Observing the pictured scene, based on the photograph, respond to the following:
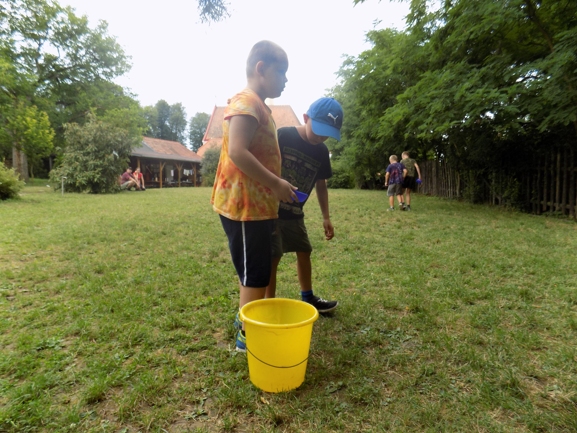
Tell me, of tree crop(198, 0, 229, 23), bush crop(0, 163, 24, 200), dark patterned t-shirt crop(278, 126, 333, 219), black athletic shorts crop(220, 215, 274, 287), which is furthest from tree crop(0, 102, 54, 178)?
black athletic shorts crop(220, 215, 274, 287)

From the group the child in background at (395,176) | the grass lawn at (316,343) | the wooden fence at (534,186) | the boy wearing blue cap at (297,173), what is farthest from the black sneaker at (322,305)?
the wooden fence at (534,186)

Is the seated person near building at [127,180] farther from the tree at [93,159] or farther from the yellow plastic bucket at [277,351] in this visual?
the yellow plastic bucket at [277,351]

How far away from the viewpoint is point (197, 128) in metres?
65.8

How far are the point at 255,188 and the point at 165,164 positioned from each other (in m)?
32.7

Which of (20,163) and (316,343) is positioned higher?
(20,163)

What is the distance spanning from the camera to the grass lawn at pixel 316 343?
1.61 metres

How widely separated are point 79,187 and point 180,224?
41.3ft

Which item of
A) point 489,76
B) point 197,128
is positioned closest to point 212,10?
point 489,76

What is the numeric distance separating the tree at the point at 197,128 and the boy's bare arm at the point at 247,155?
219ft

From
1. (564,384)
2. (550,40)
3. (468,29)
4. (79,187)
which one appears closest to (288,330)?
(564,384)

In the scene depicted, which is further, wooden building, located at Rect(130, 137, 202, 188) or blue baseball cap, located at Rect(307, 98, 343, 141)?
wooden building, located at Rect(130, 137, 202, 188)

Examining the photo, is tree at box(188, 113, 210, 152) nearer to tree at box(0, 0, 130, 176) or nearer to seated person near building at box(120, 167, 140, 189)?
tree at box(0, 0, 130, 176)

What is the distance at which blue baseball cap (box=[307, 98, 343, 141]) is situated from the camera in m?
2.23

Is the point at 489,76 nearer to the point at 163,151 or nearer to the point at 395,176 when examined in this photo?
the point at 395,176
